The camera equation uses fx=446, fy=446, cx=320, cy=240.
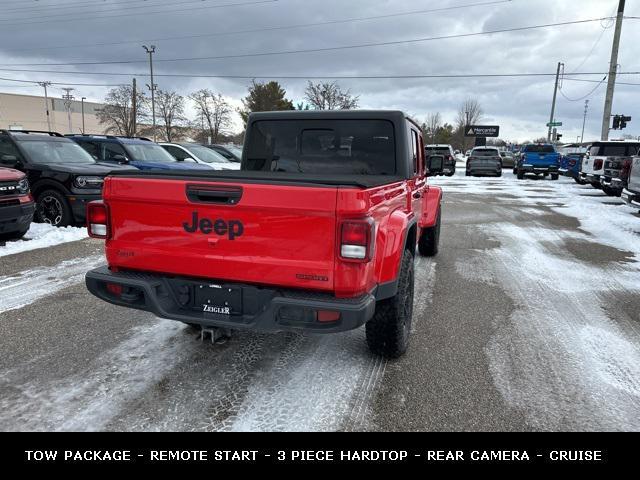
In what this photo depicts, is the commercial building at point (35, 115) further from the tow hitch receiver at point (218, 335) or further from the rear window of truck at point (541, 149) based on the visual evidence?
the tow hitch receiver at point (218, 335)

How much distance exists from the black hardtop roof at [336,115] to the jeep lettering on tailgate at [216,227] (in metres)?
1.94

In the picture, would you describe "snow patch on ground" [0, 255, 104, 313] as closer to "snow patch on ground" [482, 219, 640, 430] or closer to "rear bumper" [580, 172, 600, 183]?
"snow patch on ground" [482, 219, 640, 430]

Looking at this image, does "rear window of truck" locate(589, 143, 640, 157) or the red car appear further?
"rear window of truck" locate(589, 143, 640, 157)

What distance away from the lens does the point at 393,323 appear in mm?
3418

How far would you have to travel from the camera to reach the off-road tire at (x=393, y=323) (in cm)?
338

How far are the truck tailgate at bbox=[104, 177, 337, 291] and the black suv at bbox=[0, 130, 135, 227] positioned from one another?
6.04m

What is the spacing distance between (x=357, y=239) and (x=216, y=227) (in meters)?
0.93

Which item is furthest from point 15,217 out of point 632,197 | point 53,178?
point 632,197

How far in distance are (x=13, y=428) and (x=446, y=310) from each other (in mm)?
3959

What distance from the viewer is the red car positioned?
689 cm

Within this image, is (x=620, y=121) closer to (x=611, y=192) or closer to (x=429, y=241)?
(x=611, y=192)

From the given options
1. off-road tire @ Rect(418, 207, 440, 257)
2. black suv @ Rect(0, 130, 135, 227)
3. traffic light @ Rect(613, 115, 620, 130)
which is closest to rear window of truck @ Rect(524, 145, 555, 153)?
traffic light @ Rect(613, 115, 620, 130)
